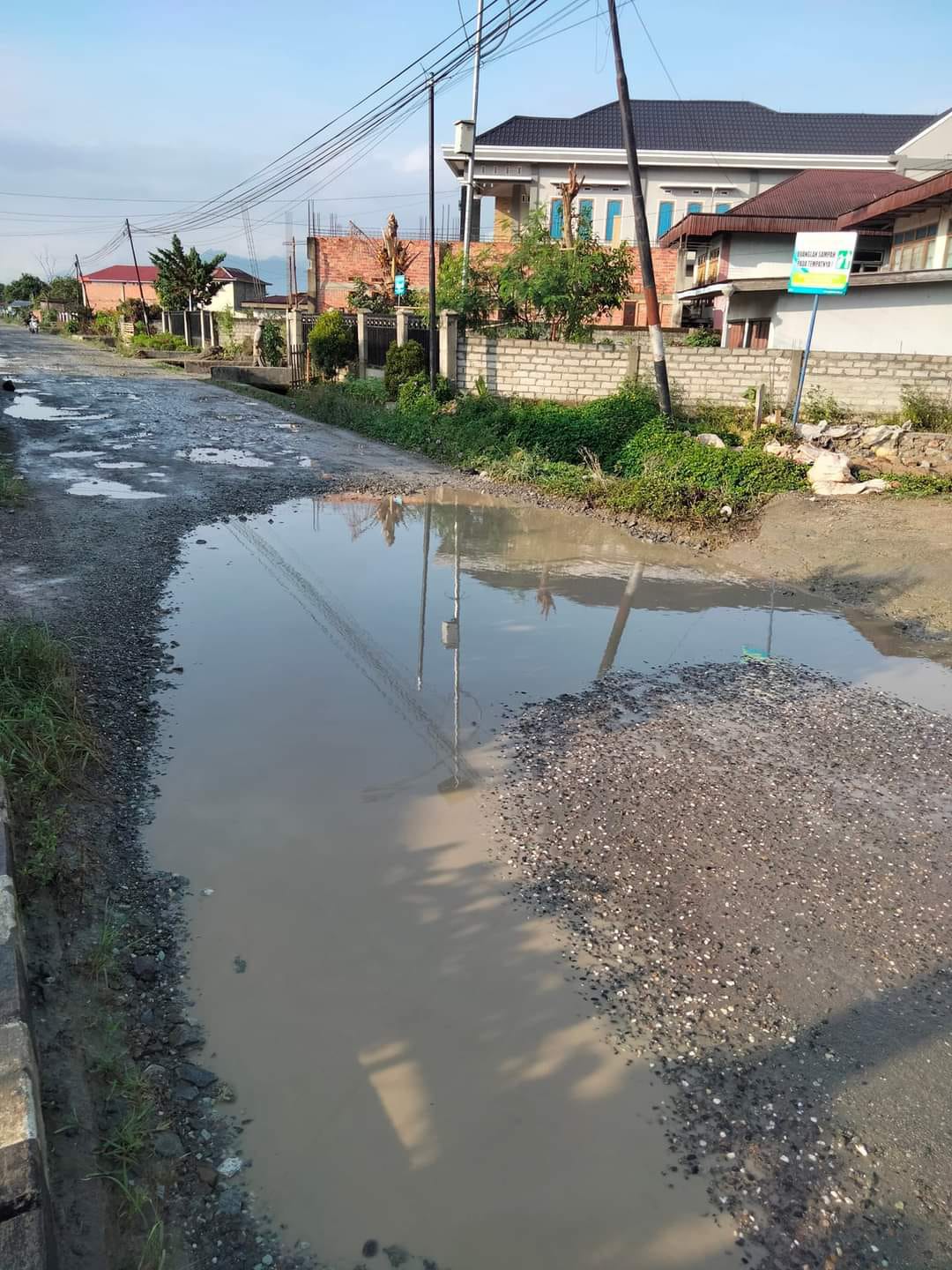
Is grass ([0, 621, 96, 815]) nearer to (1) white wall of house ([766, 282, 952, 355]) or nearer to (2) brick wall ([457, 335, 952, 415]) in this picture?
(2) brick wall ([457, 335, 952, 415])

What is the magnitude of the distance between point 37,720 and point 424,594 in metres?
4.19

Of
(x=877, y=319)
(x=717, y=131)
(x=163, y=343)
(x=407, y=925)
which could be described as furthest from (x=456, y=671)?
(x=163, y=343)

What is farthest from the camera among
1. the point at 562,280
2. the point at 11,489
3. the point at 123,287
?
the point at 123,287

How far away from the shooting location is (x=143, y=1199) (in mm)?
2424

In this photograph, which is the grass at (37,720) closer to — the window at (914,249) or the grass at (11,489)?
the grass at (11,489)

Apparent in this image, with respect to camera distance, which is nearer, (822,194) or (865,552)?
(865,552)

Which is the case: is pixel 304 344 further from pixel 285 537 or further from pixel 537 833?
pixel 537 833

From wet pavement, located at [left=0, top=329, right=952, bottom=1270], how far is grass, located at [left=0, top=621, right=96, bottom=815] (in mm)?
308

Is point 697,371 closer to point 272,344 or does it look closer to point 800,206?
point 800,206

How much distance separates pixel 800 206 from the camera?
21859mm

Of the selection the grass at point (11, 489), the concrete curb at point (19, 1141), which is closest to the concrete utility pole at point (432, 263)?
the grass at point (11, 489)

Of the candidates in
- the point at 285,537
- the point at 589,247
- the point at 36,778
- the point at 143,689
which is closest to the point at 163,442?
the point at 285,537

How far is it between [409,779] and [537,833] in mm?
873

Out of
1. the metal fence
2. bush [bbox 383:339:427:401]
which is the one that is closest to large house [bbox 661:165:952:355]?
bush [bbox 383:339:427:401]
